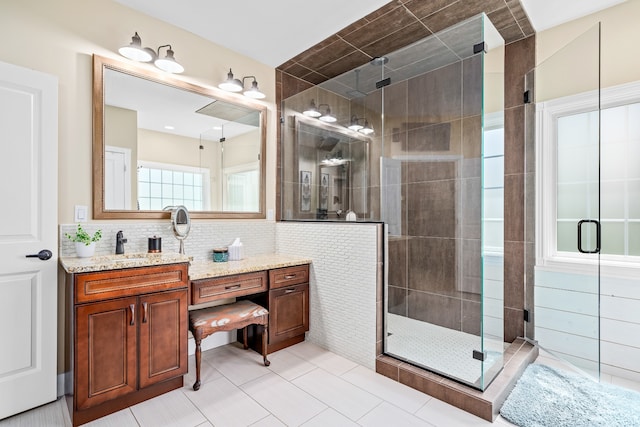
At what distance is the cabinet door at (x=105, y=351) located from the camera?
1716 mm

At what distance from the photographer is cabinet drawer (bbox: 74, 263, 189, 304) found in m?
1.73

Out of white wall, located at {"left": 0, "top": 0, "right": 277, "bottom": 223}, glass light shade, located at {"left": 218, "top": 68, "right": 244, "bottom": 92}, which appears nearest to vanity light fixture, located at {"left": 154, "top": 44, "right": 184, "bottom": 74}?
white wall, located at {"left": 0, "top": 0, "right": 277, "bottom": 223}

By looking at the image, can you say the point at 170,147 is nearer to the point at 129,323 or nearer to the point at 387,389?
the point at 129,323

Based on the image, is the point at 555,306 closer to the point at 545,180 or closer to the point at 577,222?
the point at 577,222

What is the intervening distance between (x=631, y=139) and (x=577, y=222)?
2.34ft

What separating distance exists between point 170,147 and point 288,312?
1.73 metres

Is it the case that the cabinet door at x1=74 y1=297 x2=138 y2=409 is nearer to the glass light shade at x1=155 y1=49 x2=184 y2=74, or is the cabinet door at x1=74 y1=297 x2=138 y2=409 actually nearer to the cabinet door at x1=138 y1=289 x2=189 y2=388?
the cabinet door at x1=138 y1=289 x2=189 y2=388

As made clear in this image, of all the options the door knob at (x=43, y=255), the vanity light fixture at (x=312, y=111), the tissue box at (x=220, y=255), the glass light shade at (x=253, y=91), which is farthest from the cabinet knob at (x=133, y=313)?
the vanity light fixture at (x=312, y=111)

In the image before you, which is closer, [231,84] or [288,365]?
[288,365]

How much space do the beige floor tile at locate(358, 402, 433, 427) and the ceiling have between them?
9.21ft

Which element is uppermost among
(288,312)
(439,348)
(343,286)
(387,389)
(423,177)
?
(423,177)

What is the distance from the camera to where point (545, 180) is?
257 cm

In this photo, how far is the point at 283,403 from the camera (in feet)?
6.52

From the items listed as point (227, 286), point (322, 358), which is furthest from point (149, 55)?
point (322, 358)
